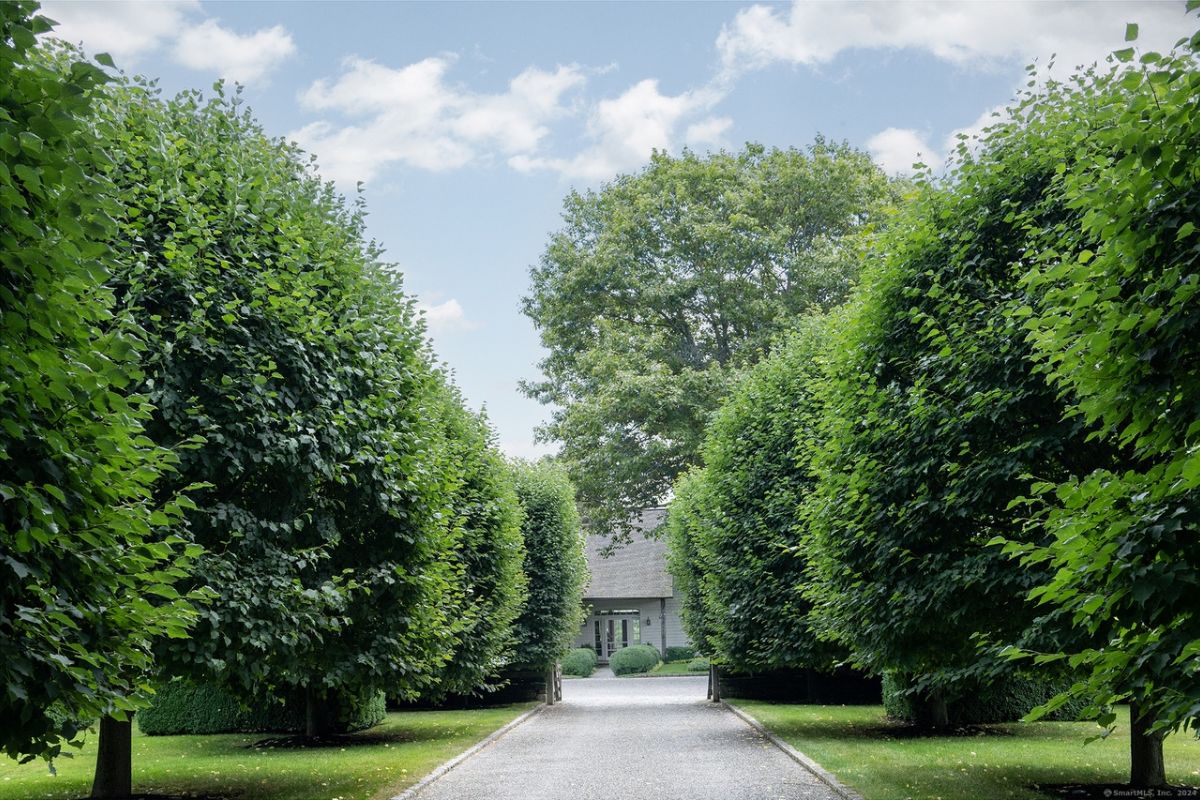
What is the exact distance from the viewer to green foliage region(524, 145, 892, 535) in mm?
37188

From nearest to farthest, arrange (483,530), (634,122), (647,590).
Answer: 1. (483,530)
2. (634,122)
3. (647,590)

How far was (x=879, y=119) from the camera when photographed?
2967cm

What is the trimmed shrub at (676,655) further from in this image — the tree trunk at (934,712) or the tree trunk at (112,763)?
the tree trunk at (112,763)

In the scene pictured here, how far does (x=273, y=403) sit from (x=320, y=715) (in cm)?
1314

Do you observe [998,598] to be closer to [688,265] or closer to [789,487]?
[789,487]

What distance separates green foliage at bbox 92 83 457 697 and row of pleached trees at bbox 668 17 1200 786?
18.8 ft

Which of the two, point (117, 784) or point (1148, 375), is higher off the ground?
point (1148, 375)

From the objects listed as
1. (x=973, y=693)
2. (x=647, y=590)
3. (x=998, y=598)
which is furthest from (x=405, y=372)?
(x=647, y=590)

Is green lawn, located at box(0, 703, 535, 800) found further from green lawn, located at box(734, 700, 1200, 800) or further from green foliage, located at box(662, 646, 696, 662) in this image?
green foliage, located at box(662, 646, 696, 662)

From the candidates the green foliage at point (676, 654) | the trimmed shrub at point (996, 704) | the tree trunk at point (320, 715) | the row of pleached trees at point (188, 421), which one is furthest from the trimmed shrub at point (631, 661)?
the row of pleached trees at point (188, 421)

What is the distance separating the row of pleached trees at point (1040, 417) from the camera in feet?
20.6

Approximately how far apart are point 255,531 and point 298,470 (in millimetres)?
792

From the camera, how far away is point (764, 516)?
22.8m

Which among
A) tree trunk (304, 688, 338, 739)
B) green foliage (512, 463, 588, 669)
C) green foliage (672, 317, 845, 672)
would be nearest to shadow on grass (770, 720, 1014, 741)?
green foliage (672, 317, 845, 672)
